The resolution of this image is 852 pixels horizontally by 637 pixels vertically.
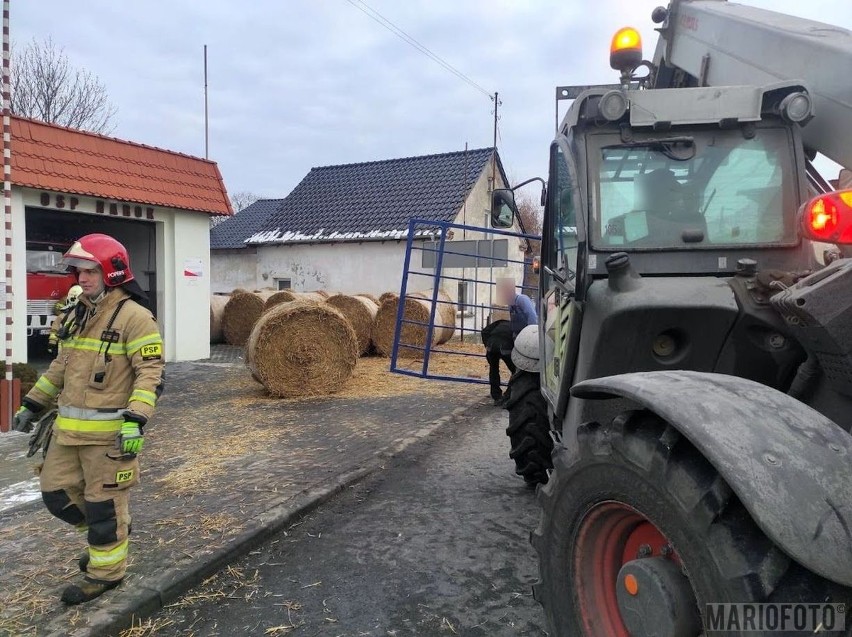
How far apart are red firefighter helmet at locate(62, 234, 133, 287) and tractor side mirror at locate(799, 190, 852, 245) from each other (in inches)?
121

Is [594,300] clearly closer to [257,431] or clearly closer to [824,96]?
[824,96]

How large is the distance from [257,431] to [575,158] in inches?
188

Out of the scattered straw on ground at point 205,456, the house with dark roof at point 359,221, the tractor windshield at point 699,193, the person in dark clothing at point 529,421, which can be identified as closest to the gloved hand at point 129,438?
the scattered straw on ground at point 205,456

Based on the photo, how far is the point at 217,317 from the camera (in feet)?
47.7

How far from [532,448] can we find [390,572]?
5.33 ft

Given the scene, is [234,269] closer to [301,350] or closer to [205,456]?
[301,350]

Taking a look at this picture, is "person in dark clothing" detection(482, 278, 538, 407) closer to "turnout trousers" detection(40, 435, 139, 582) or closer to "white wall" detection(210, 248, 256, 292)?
"turnout trousers" detection(40, 435, 139, 582)

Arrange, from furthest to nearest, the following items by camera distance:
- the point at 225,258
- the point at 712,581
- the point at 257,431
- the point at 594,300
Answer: the point at 225,258 → the point at 257,431 → the point at 594,300 → the point at 712,581

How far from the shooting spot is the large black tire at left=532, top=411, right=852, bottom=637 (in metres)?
1.54

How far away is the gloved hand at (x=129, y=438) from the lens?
119 inches

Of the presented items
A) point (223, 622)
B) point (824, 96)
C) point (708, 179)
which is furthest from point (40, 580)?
point (824, 96)

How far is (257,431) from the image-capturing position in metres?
6.64

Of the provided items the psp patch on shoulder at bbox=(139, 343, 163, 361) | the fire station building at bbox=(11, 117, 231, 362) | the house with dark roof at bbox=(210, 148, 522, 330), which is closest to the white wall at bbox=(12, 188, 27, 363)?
the fire station building at bbox=(11, 117, 231, 362)

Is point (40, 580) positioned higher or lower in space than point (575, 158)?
lower
